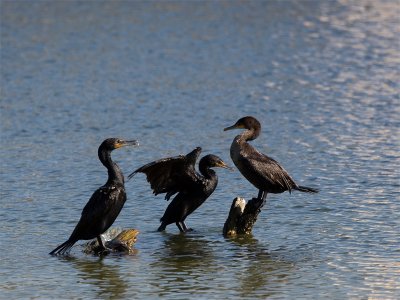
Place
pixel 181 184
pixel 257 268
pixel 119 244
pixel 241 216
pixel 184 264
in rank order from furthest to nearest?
pixel 181 184 → pixel 241 216 → pixel 119 244 → pixel 184 264 → pixel 257 268

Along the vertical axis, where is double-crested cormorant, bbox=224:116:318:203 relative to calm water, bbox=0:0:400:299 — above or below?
above

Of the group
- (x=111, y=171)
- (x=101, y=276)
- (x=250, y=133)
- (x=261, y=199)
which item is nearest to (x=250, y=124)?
(x=250, y=133)

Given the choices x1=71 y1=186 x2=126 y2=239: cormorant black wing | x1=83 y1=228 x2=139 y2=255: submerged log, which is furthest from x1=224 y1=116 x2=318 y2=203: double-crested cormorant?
x1=71 y1=186 x2=126 y2=239: cormorant black wing

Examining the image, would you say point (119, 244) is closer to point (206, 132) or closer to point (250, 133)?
point (250, 133)

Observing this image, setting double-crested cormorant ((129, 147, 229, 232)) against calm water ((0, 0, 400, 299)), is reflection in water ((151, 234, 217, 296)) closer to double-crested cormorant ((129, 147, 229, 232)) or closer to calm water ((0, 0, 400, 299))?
calm water ((0, 0, 400, 299))

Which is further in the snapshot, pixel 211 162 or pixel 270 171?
pixel 211 162

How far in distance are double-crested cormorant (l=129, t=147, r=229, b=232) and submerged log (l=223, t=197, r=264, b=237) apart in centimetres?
49

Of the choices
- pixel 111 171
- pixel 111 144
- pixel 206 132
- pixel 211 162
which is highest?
pixel 111 144

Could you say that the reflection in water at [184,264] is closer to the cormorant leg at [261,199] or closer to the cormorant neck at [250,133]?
the cormorant leg at [261,199]

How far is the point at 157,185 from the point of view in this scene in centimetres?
1280

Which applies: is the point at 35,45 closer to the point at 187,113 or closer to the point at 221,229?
the point at 187,113

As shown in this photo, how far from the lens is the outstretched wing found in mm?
12641

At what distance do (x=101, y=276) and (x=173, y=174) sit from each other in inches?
85.0

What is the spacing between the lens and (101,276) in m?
11.0
